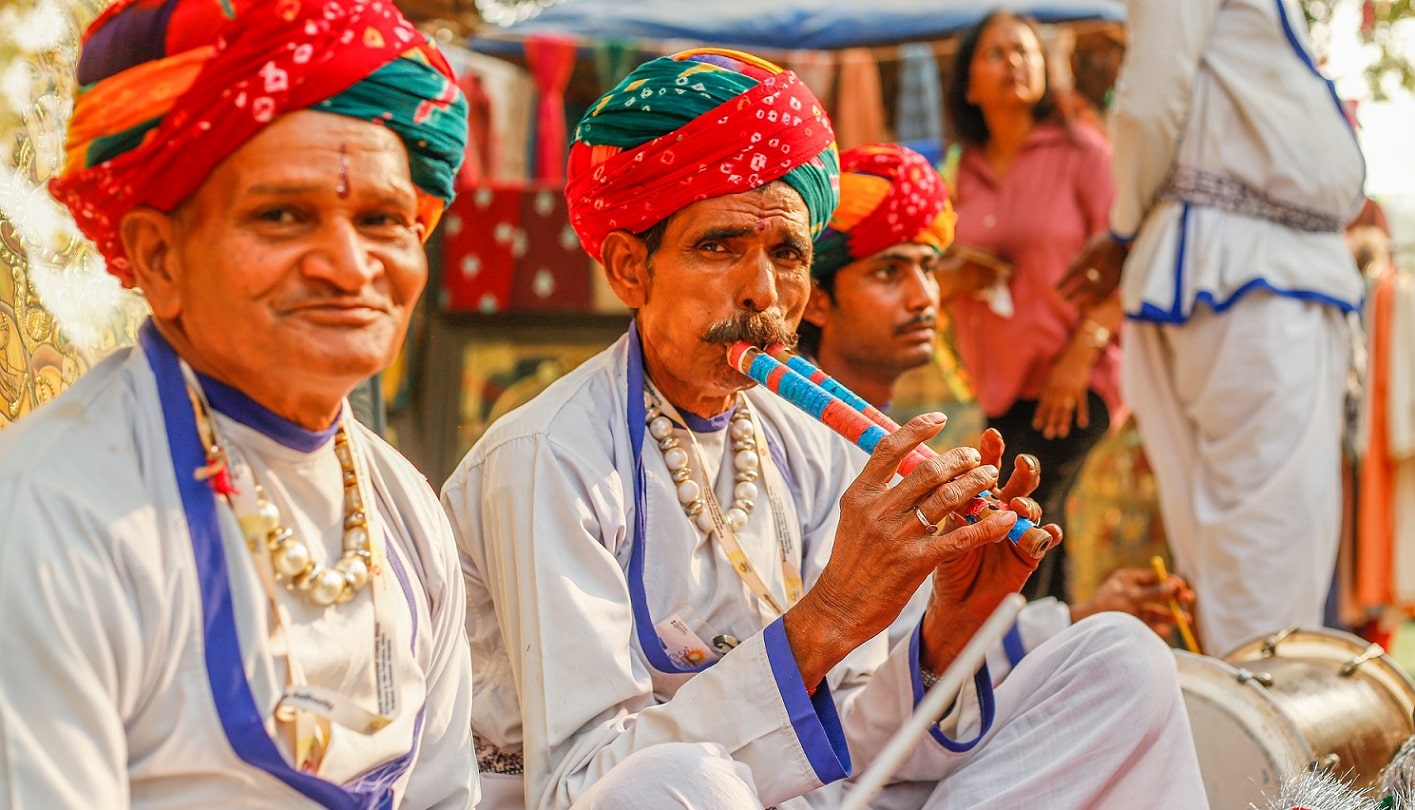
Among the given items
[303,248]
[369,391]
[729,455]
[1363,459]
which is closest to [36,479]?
[303,248]

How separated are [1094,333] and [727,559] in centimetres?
321

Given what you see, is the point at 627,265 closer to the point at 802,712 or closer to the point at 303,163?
the point at 802,712

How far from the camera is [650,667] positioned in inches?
95.2

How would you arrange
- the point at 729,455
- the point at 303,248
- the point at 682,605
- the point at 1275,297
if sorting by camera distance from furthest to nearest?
the point at 1275,297
the point at 729,455
the point at 682,605
the point at 303,248

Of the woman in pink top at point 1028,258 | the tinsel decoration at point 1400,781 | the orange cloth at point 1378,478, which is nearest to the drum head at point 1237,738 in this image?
the tinsel decoration at point 1400,781

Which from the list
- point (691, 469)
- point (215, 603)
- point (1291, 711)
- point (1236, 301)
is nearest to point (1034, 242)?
point (1236, 301)

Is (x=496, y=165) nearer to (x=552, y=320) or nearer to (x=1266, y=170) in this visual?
(x=552, y=320)

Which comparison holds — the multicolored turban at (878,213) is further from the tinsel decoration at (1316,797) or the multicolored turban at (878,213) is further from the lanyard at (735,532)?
the tinsel decoration at (1316,797)

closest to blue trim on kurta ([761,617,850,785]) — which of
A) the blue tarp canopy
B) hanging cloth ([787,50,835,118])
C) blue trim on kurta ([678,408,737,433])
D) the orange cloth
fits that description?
blue trim on kurta ([678,408,737,433])

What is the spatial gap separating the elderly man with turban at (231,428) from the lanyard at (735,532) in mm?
842

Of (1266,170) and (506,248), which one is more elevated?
(1266,170)

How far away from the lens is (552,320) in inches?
297

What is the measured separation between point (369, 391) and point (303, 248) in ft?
5.56

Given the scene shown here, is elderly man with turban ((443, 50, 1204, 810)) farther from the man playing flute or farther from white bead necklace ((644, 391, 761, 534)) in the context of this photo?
the man playing flute
